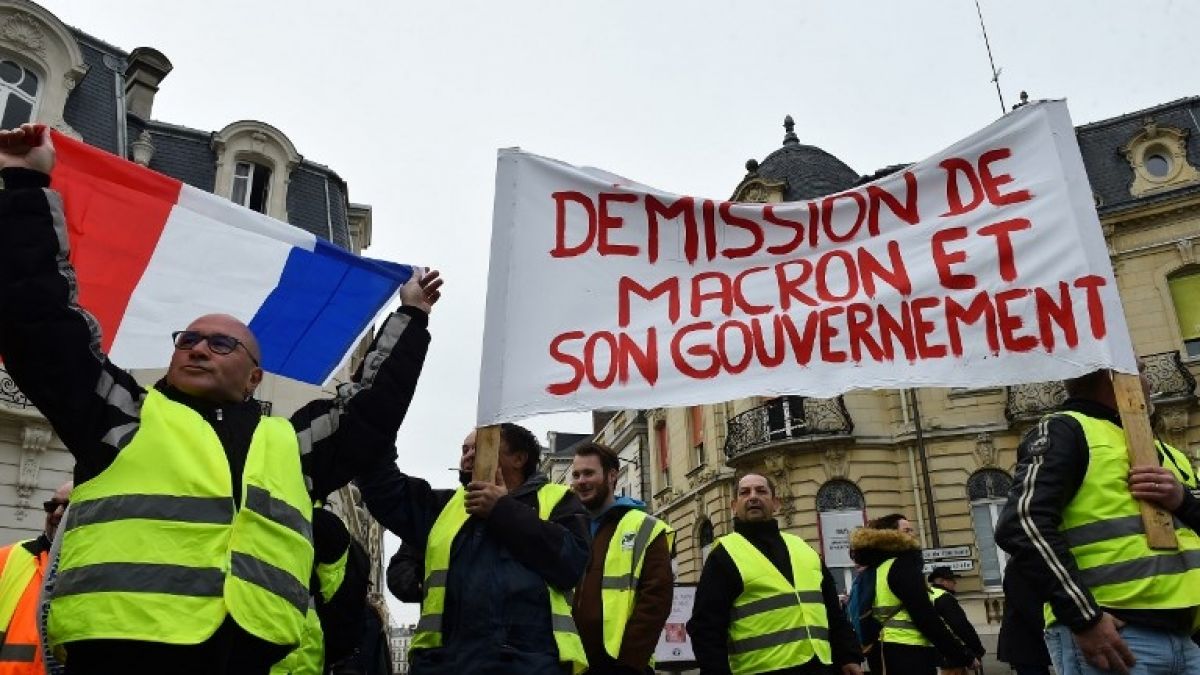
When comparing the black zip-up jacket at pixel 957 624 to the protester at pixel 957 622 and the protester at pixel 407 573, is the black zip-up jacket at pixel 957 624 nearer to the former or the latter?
the protester at pixel 957 622

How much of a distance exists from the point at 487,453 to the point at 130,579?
1445 millimetres

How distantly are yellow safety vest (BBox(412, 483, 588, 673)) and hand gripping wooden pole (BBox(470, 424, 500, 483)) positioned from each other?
114 mm

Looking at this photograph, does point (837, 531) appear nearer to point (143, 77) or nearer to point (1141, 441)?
point (143, 77)

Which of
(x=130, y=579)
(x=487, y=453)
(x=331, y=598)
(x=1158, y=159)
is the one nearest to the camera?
(x=130, y=579)

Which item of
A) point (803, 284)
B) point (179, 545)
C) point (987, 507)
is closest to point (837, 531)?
point (987, 507)

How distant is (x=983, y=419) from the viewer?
2227cm

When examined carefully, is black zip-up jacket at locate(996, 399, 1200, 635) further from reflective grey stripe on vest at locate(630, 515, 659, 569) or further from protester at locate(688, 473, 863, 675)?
reflective grey stripe on vest at locate(630, 515, 659, 569)

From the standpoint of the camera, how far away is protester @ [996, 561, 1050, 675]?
16.8 ft

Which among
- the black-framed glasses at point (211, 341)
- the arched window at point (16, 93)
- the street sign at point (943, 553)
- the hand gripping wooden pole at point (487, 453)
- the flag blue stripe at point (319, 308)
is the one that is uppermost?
the arched window at point (16, 93)

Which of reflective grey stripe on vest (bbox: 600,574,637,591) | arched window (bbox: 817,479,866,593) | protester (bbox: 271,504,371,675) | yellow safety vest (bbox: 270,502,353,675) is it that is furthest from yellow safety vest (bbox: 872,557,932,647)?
arched window (bbox: 817,479,866,593)

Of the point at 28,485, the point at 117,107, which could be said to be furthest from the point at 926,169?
the point at 117,107

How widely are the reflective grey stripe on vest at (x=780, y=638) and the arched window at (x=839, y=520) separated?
1825 cm

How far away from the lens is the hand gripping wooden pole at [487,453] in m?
3.26

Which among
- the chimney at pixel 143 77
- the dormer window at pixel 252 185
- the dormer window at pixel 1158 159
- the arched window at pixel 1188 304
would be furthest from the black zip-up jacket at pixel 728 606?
the dormer window at pixel 1158 159
